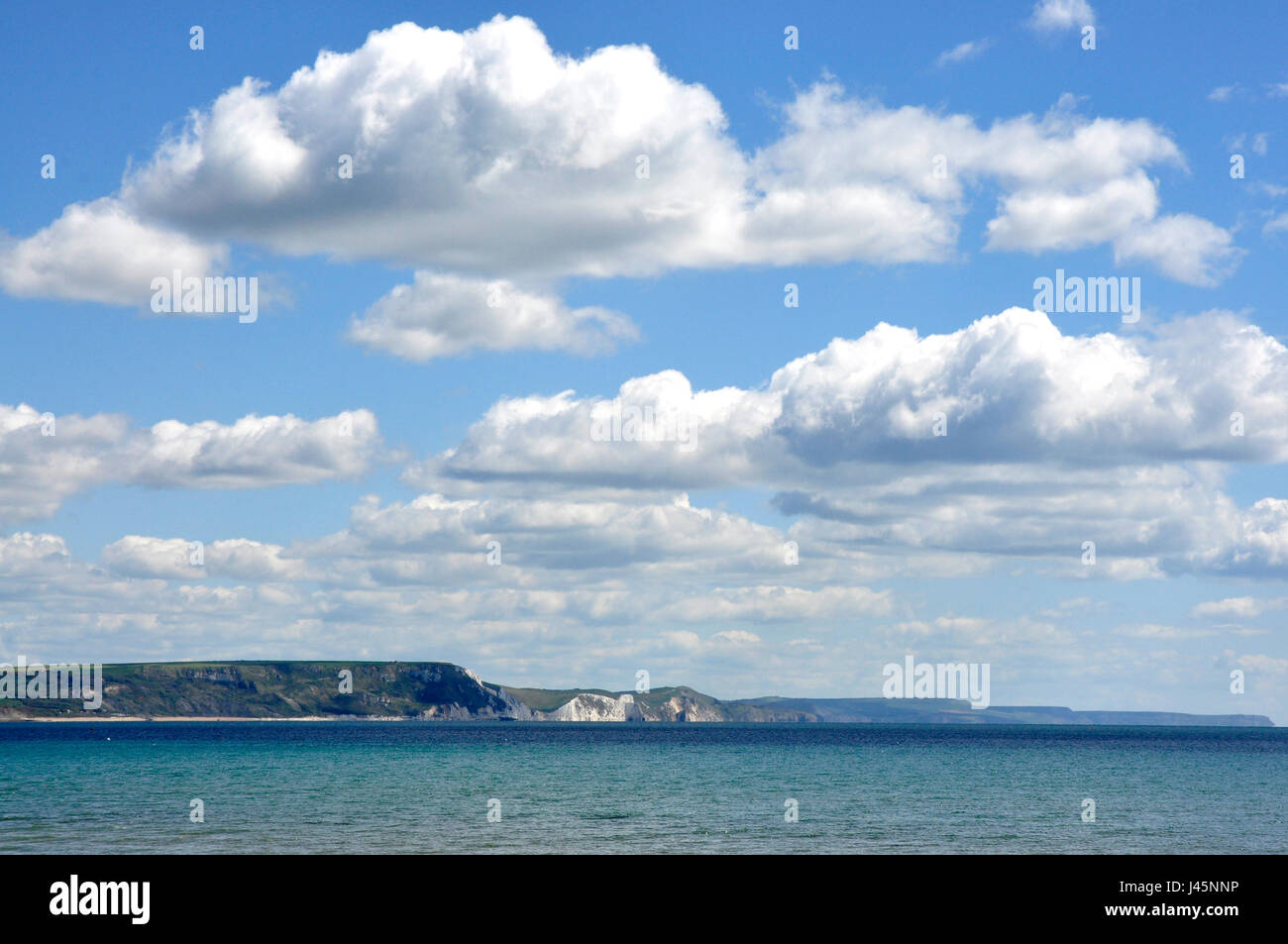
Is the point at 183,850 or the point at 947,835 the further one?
the point at 947,835

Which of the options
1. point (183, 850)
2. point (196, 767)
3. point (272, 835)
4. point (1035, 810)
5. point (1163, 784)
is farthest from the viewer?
point (196, 767)

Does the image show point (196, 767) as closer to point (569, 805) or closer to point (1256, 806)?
point (569, 805)

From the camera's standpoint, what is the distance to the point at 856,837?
6141 centimetres

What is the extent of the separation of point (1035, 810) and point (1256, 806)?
22080 mm
